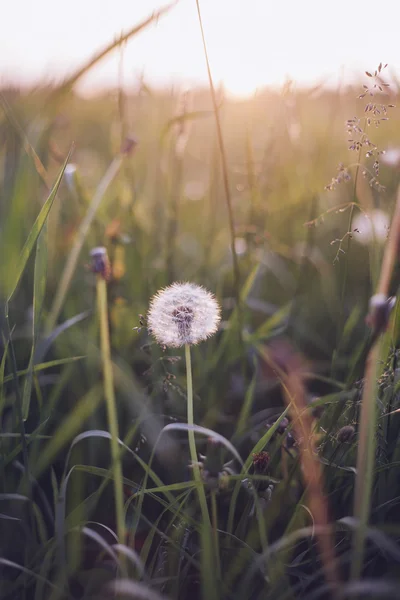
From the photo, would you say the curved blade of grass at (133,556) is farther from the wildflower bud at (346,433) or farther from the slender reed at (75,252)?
the slender reed at (75,252)

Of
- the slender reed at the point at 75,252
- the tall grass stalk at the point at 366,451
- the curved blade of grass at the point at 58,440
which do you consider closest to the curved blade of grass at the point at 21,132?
the slender reed at the point at 75,252

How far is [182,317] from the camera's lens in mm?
1000

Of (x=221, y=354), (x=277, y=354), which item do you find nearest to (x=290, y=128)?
(x=277, y=354)

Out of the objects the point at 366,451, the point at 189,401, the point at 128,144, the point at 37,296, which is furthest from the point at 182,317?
the point at 128,144

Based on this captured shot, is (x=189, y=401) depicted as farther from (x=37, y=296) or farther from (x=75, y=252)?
(x=75, y=252)

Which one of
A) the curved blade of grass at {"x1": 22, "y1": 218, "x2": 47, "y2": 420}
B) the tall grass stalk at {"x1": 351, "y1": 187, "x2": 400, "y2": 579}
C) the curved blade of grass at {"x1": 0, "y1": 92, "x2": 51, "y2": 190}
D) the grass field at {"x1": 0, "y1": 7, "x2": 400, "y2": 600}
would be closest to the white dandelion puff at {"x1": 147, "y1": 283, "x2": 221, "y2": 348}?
the grass field at {"x1": 0, "y1": 7, "x2": 400, "y2": 600}

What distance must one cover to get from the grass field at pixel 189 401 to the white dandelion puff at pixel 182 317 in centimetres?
9

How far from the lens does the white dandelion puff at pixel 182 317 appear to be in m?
0.99

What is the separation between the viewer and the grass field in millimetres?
910

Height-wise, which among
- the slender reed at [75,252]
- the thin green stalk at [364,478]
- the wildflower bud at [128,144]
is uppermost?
the wildflower bud at [128,144]

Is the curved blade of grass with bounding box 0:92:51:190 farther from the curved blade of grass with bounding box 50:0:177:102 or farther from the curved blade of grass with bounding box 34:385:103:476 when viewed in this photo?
the curved blade of grass with bounding box 34:385:103:476

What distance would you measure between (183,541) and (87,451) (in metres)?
0.42

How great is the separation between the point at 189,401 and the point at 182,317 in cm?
16

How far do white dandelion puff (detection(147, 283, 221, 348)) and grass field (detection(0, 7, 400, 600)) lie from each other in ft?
0.28
